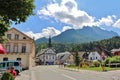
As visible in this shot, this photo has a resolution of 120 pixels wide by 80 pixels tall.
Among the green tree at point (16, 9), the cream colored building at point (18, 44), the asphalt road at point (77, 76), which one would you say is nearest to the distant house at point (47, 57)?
the cream colored building at point (18, 44)

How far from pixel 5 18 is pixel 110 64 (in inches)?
2018

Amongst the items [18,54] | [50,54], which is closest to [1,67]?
[18,54]

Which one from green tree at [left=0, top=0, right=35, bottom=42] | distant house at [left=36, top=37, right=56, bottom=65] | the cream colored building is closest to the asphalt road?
green tree at [left=0, top=0, right=35, bottom=42]

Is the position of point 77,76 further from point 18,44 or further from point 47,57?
point 47,57

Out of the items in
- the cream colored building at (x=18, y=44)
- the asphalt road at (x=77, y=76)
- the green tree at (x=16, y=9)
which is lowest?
the asphalt road at (x=77, y=76)

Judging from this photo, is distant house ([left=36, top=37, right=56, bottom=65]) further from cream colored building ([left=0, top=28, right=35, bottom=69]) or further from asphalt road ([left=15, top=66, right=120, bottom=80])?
asphalt road ([left=15, top=66, right=120, bottom=80])

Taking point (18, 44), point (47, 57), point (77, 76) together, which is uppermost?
point (47, 57)

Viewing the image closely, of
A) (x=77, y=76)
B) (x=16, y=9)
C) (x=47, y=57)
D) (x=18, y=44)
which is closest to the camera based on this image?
(x=16, y=9)

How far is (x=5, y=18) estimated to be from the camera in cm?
1761

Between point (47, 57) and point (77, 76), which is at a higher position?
point (47, 57)

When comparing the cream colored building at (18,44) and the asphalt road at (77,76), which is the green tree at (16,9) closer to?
the asphalt road at (77,76)

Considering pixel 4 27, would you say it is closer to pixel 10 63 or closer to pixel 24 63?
pixel 10 63

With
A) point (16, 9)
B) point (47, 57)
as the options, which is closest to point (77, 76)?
point (16, 9)

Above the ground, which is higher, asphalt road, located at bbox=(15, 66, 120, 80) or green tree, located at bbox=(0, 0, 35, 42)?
green tree, located at bbox=(0, 0, 35, 42)
